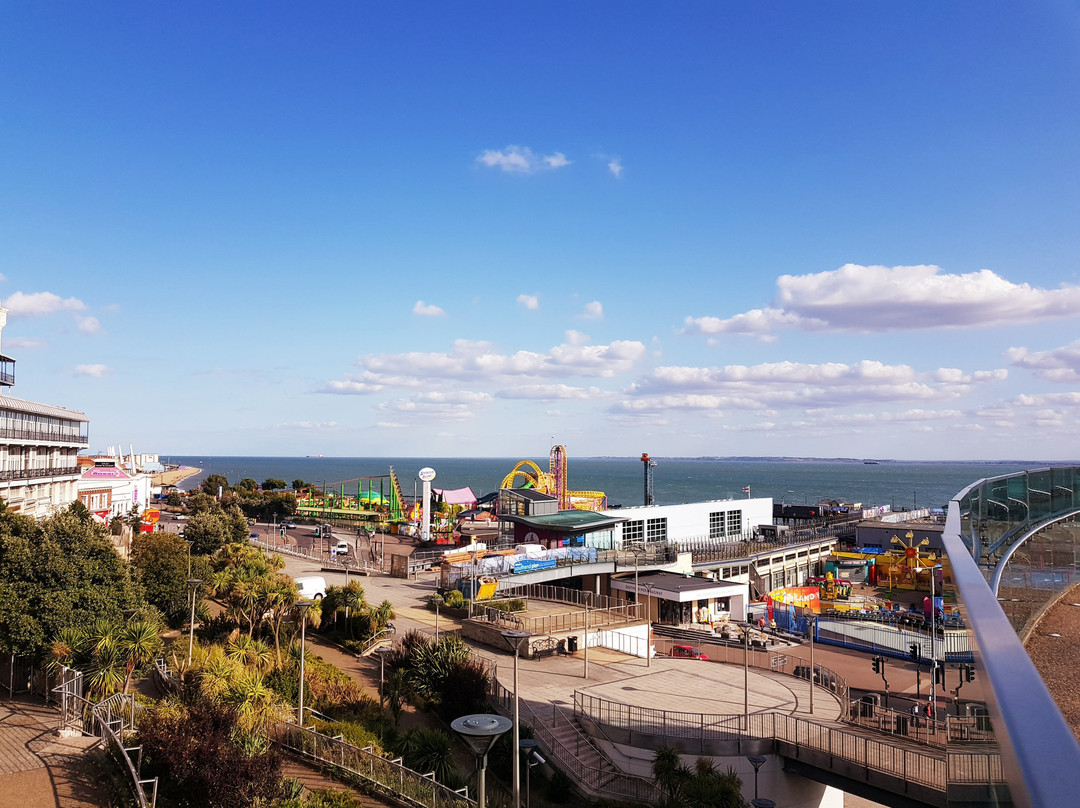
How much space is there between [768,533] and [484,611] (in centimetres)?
4149

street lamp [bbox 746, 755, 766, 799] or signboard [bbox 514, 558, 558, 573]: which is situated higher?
signboard [bbox 514, 558, 558, 573]

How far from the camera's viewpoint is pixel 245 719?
1923 centimetres

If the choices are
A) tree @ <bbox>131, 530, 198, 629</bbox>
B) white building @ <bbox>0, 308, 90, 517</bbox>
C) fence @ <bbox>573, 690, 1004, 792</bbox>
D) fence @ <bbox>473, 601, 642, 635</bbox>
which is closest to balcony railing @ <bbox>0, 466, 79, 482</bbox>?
white building @ <bbox>0, 308, 90, 517</bbox>

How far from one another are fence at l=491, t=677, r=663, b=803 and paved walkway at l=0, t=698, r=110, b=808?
39.6ft

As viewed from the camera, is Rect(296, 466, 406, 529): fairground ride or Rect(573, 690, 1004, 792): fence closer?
Rect(573, 690, 1004, 792): fence

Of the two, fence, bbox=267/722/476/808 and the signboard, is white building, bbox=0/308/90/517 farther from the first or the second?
fence, bbox=267/722/476/808

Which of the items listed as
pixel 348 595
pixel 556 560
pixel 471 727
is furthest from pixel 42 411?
pixel 471 727

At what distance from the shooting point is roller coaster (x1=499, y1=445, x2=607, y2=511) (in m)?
92.5

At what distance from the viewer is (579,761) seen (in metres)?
22.6

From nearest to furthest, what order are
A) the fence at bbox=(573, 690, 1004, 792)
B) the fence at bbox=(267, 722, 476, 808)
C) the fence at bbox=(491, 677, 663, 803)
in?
the fence at bbox=(267, 722, 476, 808), the fence at bbox=(573, 690, 1004, 792), the fence at bbox=(491, 677, 663, 803)

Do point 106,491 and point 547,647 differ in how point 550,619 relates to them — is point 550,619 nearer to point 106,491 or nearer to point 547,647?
point 547,647

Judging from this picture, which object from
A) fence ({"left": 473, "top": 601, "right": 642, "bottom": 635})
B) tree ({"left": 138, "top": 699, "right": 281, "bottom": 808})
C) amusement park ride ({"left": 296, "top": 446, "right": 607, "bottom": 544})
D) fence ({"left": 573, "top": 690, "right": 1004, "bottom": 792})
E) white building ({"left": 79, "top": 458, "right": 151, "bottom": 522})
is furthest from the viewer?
amusement park ride ({"left": 296, "top": 446, "right": 607, "bottom": 544})

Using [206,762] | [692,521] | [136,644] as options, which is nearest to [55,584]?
[136,644]

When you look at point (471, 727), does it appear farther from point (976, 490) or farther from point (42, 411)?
point (42, 411)
